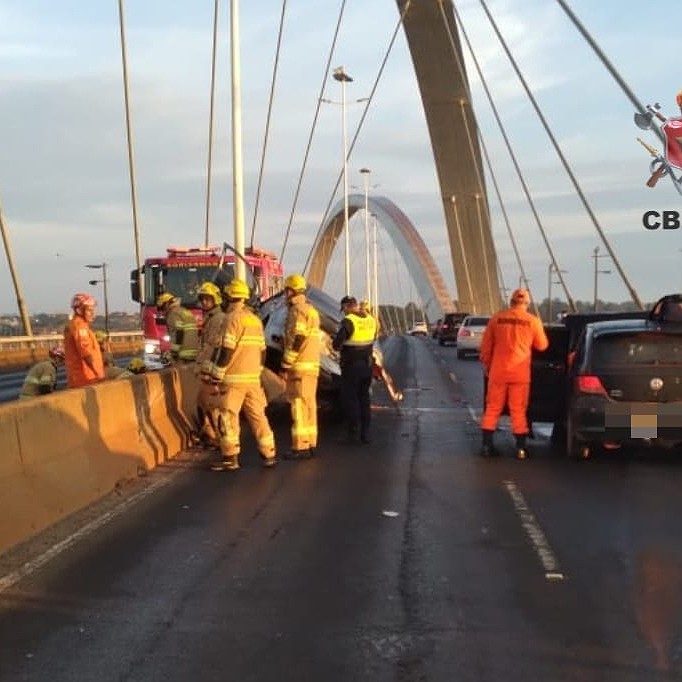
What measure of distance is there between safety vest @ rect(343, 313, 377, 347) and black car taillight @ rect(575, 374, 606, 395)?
2951mm

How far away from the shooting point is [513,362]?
1016cm

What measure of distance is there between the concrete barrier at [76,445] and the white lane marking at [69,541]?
26cm

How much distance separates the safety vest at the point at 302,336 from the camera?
10.3 metres

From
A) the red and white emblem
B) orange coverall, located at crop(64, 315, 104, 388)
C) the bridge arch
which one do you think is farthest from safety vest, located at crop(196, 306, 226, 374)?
the bridge arch

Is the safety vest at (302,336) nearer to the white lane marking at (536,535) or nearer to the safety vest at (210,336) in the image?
the safety vest at (210,336)

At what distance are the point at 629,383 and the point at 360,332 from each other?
3.45 meters

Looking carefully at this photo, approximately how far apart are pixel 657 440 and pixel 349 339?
386 cm

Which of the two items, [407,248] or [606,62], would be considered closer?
[606,62]

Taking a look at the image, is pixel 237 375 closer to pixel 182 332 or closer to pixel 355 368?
pixel 355 368

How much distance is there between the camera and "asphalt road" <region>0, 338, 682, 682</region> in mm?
4355

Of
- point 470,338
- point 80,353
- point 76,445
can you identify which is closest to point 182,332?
point 80,353

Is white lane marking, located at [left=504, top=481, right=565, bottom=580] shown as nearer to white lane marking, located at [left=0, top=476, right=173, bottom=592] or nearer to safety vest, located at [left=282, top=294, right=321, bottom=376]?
safety vest, located at [left=282, top=294, right=321, bottom=376]

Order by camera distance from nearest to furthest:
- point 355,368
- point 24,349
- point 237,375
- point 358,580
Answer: point 358,580 → point 237,375 → point 355,368 → point 24,349

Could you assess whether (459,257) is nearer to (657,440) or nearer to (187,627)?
(657,440)
